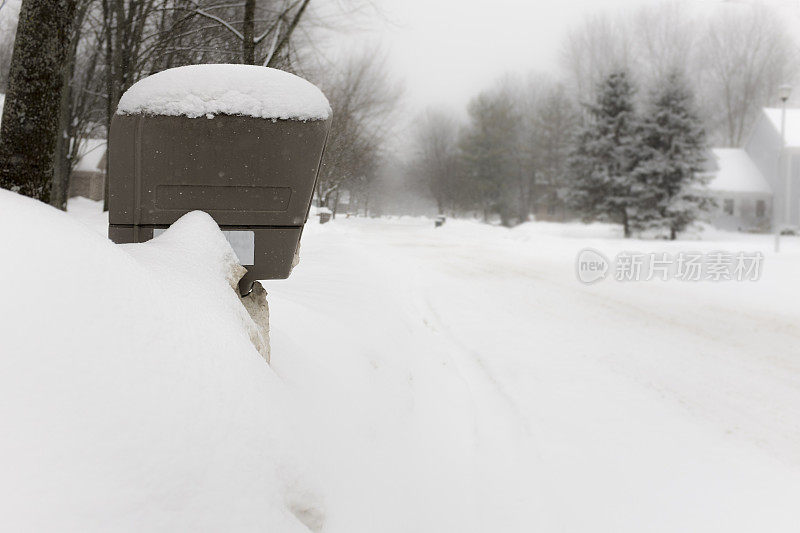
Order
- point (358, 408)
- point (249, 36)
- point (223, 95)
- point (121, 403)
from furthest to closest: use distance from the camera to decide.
Answer: point (249, 36) → point (358, 408) → point (223, 95) → point (121, 403)

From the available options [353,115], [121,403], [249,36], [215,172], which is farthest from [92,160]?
[121,403]

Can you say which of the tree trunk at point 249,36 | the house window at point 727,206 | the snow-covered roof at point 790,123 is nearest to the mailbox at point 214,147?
the tree trunk at point 249,36

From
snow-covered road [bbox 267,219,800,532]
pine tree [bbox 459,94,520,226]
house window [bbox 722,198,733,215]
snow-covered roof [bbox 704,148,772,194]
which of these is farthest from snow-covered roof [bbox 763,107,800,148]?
snow-covered road [bbox 267,219,800,532]

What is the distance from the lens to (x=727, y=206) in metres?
32.0

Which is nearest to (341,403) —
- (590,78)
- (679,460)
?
(679,460)

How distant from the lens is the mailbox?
6.85ft

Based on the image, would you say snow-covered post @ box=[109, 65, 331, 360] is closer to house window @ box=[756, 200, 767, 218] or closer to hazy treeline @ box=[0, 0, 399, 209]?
hazy treeline @ box=[0, 0, 399, 209]

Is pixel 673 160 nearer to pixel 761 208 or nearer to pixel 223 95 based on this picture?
pixel 761 208

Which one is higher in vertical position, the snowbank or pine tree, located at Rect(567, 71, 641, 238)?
pine tree, located at Rect(567, 71, 641, 238)

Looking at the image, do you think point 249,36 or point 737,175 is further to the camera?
point 737,175

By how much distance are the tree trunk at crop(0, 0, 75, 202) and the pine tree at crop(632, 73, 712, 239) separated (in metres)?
24.5

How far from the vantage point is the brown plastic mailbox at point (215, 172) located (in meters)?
2.11

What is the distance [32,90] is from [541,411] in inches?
154

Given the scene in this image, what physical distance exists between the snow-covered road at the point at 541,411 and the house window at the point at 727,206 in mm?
29785
